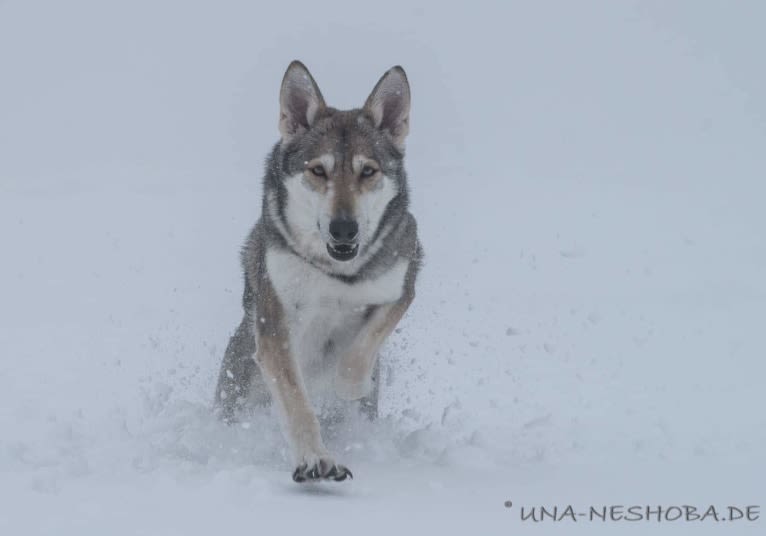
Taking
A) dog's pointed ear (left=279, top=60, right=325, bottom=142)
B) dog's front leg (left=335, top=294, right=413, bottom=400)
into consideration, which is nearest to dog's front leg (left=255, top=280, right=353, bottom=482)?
dog's front leg (left=335, top=294, right=413, bottom=400)

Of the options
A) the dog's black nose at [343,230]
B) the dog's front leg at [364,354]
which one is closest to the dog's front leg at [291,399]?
the dog's front leg at [364,354]

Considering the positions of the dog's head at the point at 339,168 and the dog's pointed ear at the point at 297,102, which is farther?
the dog's pointed ear at the point at 297,102

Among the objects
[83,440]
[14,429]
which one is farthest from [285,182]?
[14,429]

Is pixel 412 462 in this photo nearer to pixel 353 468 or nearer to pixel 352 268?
pixel 353 468

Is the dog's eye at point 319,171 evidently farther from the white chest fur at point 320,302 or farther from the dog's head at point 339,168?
the white chest fur at point 320,302

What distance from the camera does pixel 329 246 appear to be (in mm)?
4035

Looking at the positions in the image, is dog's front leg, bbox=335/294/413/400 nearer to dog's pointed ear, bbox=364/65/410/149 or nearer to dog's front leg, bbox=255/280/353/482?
dog's front leg, bbox=255/280/353/482

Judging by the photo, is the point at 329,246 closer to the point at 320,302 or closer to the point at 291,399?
the point at 320,302

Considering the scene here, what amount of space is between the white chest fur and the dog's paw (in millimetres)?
692

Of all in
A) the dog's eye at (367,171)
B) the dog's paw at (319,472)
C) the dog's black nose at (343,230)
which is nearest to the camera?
the dog's paw at (319,472)

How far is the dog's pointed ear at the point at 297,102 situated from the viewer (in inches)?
172

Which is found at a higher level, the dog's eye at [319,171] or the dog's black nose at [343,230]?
the dog's eye at [319,171]

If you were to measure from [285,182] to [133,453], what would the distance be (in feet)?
4.63

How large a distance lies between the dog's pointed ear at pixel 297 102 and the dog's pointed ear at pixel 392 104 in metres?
0.27
